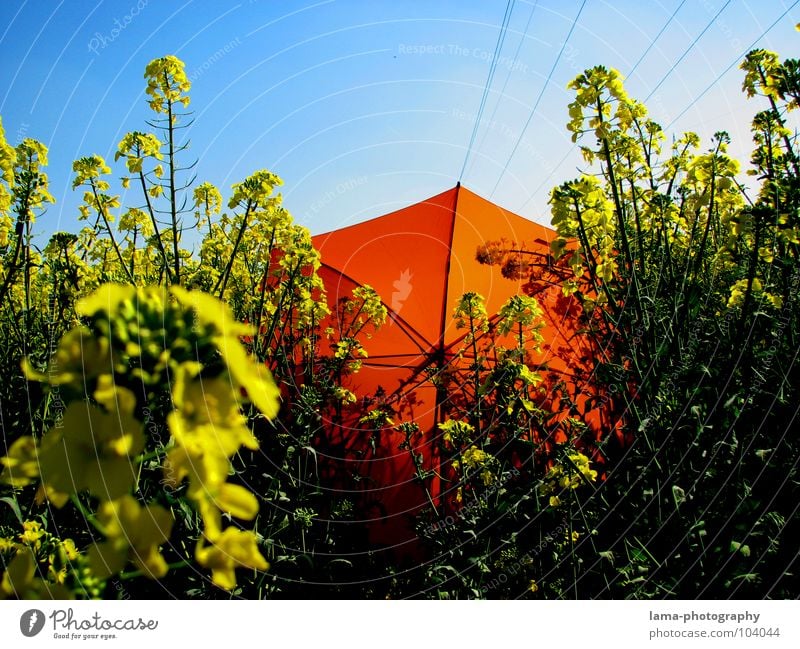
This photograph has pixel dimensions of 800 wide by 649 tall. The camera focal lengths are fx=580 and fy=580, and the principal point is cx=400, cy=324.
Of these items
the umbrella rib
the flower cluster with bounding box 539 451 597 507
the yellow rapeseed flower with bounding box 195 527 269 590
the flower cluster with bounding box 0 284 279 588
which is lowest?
the flower cluster with bounding box 539 451 597 507

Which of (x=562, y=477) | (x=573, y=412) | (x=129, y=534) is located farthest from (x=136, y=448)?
→ (x=573, y=412)

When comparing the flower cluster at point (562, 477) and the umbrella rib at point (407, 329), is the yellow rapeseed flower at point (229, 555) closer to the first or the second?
the flower cluster at point (562, 477)

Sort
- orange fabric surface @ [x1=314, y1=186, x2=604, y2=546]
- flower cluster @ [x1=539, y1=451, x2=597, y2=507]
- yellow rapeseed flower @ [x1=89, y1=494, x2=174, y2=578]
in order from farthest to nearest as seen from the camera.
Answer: orange fabric surface @ [x1=314, y1=186, x2=604, y2=546] → flower cluster @ [x1=539, y1=451, x2=597, y2=507] → yellow rapeseed flower @ [x1=89, y1=494, x2=174, y2=578]

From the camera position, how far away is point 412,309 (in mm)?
4465

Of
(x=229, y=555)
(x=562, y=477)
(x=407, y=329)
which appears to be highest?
(x=407, y=329)

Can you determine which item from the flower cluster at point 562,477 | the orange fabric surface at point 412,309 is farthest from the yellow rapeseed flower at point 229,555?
the orange fabric surface at point 412,309

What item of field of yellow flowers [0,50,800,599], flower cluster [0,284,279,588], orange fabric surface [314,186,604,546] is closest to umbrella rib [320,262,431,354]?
orange fabric surface [314,186,604,546]

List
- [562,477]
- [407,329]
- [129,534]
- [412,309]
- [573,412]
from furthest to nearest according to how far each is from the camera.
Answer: [412,309] < [407,329] < [573,412] < [562,477] < [129,534]

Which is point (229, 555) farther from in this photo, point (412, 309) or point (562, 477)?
point (412, 309)

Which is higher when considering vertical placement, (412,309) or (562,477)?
(412,309)

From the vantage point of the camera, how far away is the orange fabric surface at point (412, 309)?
352 cm

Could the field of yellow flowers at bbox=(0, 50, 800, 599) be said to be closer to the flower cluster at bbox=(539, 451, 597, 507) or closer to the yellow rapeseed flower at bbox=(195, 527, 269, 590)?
the flower cluster at bbox=(539, 451, 597, 507)

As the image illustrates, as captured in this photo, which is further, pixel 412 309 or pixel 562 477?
pixel 412 309

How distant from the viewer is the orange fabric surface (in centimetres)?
352
